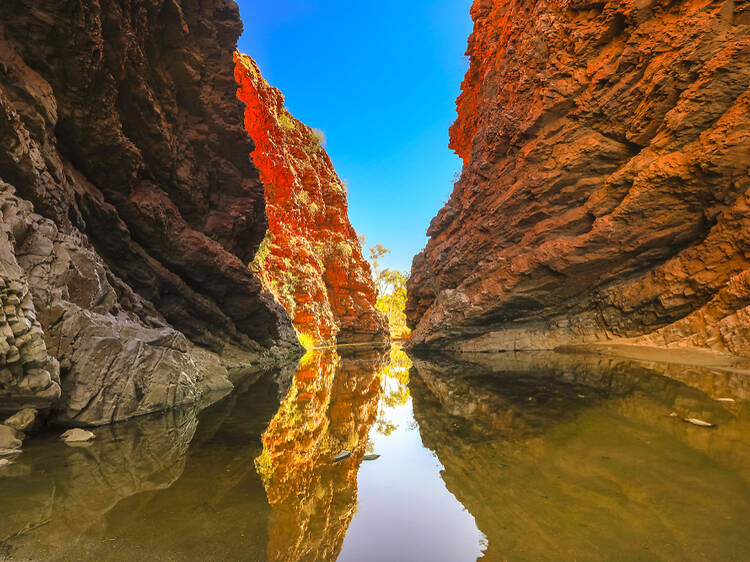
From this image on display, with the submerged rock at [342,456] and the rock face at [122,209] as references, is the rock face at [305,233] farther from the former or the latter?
the submerged rock at [342,456]

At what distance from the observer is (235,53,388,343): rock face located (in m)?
31.8

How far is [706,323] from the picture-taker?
35.1 ft

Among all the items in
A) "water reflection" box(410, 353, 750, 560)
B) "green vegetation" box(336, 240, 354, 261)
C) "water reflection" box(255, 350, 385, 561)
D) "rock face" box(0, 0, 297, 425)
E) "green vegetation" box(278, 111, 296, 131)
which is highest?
"green vegetation" box(278, 111, 296, 131)

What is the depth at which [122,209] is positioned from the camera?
36.7 feet

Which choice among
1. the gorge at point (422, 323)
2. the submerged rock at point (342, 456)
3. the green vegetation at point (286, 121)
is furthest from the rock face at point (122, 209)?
the green vegetation at point (286, 121)

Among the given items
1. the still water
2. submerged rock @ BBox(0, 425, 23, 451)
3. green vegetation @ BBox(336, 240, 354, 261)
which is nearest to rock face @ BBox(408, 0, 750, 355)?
the still water

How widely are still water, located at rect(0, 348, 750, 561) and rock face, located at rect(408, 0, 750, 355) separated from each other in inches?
317

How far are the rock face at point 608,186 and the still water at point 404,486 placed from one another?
8.04 m

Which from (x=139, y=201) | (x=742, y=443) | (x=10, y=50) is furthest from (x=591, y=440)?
(x=139, y=201)

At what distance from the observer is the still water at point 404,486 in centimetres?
229

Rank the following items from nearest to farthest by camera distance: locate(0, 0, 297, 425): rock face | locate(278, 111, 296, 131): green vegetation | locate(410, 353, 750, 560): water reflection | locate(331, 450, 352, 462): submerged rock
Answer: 1. locate(410, 353, 750, 560): water reflection
2. locate(331, 450, 352, 462): submerged rock
3. locate(0, 0, 297, 425): rock face
4. locate(278, 111, 296, 131): green vegetation

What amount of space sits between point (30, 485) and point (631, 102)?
61.8 feet

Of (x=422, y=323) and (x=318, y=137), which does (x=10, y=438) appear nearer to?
(x=422, y=323)

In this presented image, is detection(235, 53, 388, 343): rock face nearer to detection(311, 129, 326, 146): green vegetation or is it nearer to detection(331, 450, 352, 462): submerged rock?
detection(311, 129, 326, 146): green vegetation
